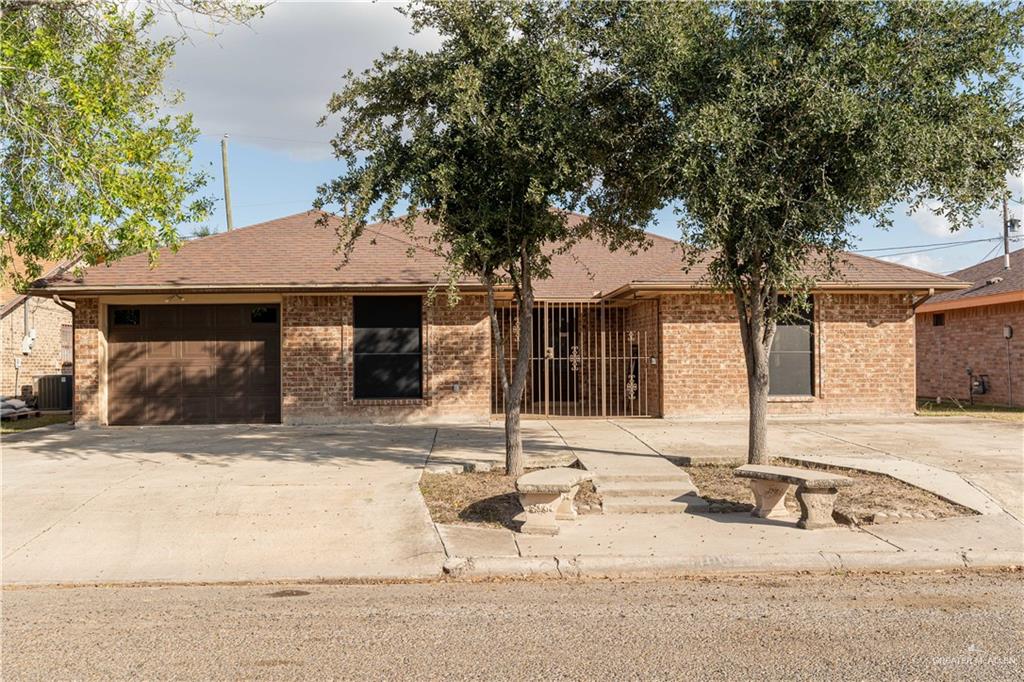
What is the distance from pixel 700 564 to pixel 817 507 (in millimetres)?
1765

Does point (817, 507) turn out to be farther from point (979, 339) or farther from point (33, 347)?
point (33, 347)

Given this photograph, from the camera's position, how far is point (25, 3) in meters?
9.91

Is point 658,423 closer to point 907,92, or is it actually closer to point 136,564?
point 907,92

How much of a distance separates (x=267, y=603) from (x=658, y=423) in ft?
38.1

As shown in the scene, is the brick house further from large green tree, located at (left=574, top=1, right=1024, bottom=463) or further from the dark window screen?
large green tree, located at (left=574, top=1, right=1024, bottom=463)

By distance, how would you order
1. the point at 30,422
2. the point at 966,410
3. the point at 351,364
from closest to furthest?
the point at 351,364 < the point at 30,422 < the point at 966,410

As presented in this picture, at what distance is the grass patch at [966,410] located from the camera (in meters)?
17.9

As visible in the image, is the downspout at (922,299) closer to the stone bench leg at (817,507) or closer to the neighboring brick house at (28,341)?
the stone bench leg at (817,507)

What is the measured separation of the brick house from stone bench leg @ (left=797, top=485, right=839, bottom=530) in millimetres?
8464

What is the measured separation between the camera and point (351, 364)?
17.1m

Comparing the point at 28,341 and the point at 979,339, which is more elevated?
the point at 28,341

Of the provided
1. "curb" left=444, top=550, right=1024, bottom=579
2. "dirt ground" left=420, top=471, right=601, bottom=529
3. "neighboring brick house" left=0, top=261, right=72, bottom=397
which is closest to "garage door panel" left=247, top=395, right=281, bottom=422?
"dirt ground" left=420, top=471, right=601, bottom=529

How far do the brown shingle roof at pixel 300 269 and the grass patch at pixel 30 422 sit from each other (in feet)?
11.5

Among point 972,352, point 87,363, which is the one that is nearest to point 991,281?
point 972,352
